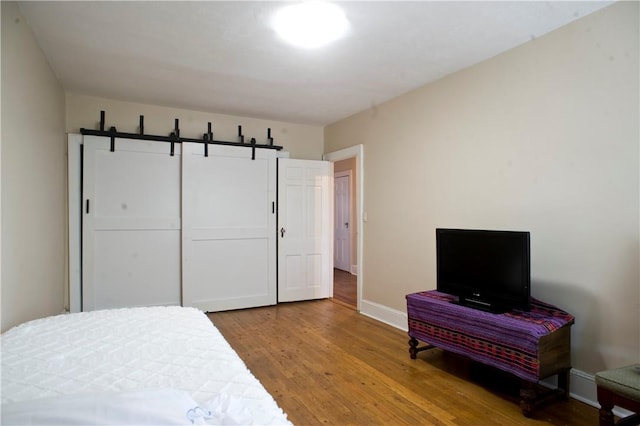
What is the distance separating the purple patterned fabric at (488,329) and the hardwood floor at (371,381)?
237mm

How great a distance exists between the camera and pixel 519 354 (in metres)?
2.24

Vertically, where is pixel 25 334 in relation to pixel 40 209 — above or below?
below

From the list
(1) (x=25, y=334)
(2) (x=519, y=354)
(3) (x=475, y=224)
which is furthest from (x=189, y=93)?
(2) (x=519, y=354)

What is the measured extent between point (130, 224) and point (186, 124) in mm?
1390

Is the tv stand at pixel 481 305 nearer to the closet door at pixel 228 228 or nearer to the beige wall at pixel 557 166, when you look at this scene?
the beige wall at pixel 557 166

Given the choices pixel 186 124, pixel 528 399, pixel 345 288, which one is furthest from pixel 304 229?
pixel 528 399

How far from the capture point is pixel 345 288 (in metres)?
5.89

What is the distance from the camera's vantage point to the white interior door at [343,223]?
7.55m

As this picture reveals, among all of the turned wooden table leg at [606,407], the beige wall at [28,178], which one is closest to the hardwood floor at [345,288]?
the turned wooden table leg at [606,407]

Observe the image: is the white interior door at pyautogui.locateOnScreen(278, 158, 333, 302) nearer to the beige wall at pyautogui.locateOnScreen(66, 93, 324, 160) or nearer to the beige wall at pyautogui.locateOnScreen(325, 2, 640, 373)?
the beige wall at pyautogui.locateOnScreen(66, 93, 324, 160)

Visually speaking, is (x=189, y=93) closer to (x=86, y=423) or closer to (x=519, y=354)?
(x=86, y=423)

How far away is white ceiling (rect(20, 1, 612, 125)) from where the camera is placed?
2232mm

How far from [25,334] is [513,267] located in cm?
292

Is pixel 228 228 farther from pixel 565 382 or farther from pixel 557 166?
pixel 565 382
